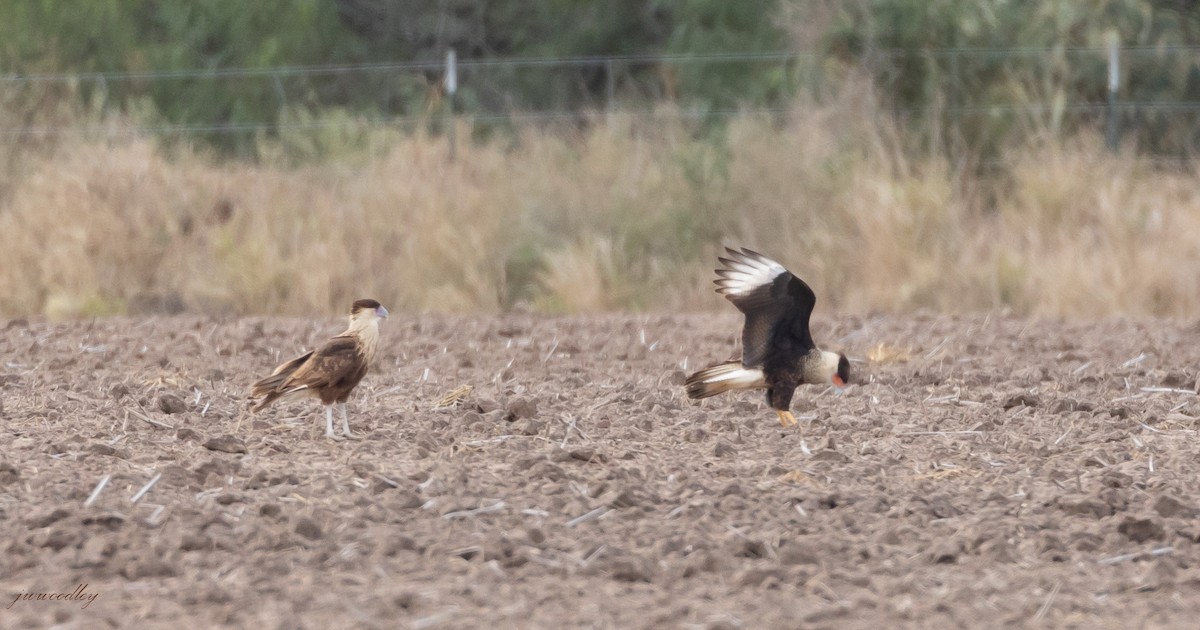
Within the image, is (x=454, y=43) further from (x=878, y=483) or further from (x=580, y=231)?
(x=878, y=483)

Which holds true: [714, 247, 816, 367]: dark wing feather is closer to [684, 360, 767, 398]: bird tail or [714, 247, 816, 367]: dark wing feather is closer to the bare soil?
[684, 360, 767, 398]: bird tail

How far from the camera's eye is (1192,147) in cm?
1294

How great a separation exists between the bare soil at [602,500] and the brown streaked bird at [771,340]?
0.66 feet

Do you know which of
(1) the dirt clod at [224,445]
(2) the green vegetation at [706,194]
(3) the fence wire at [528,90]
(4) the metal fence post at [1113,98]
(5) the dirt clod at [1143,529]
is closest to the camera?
(5) the dirt clod at [1143,529]

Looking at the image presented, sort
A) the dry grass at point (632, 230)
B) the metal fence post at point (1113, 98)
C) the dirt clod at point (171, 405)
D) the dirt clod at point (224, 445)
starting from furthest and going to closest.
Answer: the metal fence post at point (1113, 98), the dry grass at point (632, 230), the dirt clod at point (171, 405), the dirt clod at point (224, 445)

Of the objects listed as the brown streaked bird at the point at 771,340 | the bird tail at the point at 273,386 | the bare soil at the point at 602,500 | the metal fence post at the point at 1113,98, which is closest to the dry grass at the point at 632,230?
the metal fence post at the point at 1113,98

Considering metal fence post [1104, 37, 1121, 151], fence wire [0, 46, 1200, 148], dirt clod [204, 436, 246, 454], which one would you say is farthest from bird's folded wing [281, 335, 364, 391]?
metal fence post [1104, 37, 1121, 151]

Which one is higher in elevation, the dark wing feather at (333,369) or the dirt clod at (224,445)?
the dark wing feather at (333,369)

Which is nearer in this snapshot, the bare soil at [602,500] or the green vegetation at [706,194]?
the bare soil at [602,500]

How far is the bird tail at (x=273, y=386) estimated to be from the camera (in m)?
5.55

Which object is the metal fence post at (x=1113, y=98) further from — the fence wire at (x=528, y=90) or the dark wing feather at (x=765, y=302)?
the dark wing feather at (x=765, y=302)

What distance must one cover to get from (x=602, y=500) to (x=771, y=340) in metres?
1.45

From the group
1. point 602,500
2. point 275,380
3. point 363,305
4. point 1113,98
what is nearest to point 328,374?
point 275,380

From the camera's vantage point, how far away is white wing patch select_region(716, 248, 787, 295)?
19.1ft
